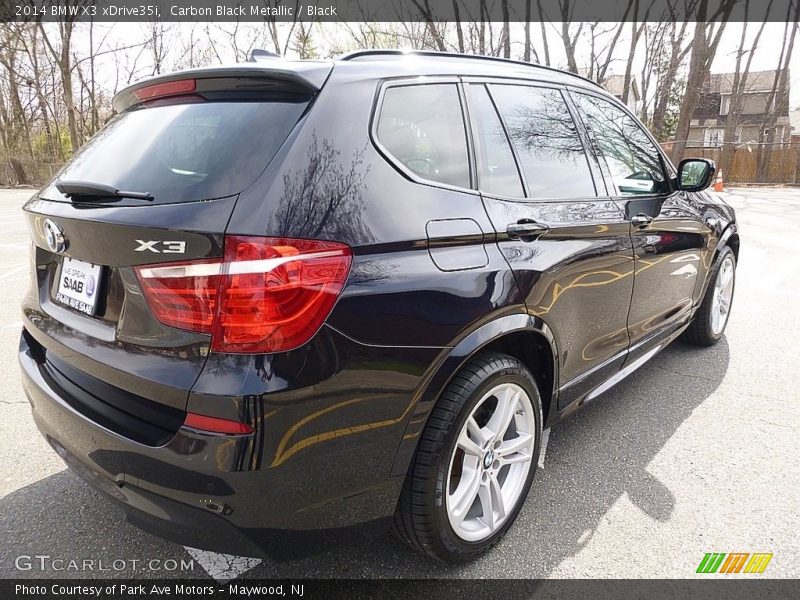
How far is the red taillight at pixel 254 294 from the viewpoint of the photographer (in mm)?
1461

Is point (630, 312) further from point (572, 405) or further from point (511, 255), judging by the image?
point (511, 255)

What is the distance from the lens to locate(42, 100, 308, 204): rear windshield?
1597mm

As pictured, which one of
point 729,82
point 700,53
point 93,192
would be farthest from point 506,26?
point 729,82

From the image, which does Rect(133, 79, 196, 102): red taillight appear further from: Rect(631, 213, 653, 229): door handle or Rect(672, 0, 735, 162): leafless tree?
Rect(672, 0, 735, 162): leafless tree

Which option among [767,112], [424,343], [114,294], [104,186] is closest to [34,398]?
[114,294]

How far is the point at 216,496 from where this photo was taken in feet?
4.89

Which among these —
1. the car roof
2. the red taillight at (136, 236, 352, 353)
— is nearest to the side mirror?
the car roof

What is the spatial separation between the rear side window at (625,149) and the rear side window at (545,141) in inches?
10.6

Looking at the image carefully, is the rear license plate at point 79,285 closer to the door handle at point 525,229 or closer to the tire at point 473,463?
the tire at point 473,463

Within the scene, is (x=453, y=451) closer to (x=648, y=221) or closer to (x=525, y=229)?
(x=525, y=229)

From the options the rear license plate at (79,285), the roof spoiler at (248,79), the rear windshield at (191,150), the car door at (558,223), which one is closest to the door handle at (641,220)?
the car door at (558,223)

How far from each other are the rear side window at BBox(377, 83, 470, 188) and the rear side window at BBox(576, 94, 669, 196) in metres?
1.13

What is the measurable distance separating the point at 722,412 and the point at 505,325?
2140 mm

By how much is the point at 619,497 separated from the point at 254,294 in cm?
197
